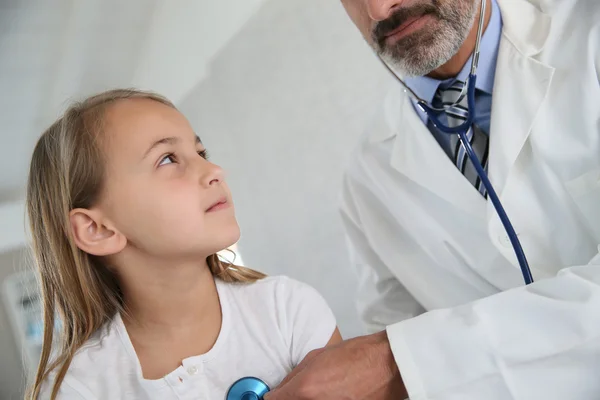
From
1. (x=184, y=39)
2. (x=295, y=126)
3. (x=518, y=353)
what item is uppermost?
(x=184, y=39)

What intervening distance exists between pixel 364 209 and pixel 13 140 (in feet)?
4.97

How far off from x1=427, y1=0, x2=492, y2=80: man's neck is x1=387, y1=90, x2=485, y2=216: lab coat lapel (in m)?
0.10

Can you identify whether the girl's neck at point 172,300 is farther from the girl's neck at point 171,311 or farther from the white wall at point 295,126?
the white wall at point 295,126

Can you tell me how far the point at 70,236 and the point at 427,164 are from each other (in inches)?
26.8

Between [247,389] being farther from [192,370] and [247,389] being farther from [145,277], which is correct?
[145,277]

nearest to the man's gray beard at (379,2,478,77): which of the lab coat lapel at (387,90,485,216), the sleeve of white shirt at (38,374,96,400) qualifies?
the lab coat lapel at (387,90,485,216)

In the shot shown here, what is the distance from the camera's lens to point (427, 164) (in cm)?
104

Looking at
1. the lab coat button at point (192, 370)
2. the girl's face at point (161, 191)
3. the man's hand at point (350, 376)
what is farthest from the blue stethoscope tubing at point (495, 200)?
the lab coat button at point (192, 370)

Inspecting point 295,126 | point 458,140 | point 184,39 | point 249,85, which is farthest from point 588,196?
point 184,39

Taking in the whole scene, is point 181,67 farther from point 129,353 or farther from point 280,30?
point 129,353

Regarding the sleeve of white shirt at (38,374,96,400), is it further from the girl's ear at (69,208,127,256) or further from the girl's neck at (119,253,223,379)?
the girl's ear at (69,208,127,256)

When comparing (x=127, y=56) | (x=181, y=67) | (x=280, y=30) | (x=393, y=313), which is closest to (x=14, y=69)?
(x=127, y=56)

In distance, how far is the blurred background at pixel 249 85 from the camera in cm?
156

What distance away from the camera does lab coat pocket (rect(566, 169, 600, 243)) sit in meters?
0.85
